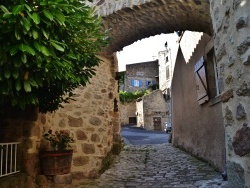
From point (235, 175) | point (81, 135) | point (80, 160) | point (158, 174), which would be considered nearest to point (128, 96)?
point (158, 174)

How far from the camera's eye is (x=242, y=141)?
5.43 feet

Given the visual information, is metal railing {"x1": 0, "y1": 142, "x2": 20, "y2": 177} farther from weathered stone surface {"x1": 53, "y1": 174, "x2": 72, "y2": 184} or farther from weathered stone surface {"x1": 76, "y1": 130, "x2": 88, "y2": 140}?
weathered stone surface {"x1": 76, "y1": 130, "x2": 88, "y2": 140}

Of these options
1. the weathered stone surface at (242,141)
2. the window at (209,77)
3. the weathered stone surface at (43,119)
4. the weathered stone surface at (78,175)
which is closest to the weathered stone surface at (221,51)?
the weathered stone surface at (242,141)

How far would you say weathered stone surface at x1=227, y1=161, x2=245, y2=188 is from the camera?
165 cm

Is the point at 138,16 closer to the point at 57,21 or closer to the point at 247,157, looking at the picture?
the point at 57,21

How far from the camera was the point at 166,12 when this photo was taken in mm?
4430

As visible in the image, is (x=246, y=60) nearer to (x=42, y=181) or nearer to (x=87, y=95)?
(x=42, y=181)

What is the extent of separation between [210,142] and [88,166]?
2682 mm

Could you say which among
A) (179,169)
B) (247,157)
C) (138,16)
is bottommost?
(179,169)

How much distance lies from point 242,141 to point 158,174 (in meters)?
3.45

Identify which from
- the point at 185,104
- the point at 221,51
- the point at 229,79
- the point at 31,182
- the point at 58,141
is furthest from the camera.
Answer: the point at 185,104

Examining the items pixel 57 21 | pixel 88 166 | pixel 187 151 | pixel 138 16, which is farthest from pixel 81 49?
pixel 187 151

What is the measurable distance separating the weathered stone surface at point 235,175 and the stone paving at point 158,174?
1.71 metres

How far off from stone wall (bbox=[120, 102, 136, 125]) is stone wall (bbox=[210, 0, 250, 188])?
24.0 meters
